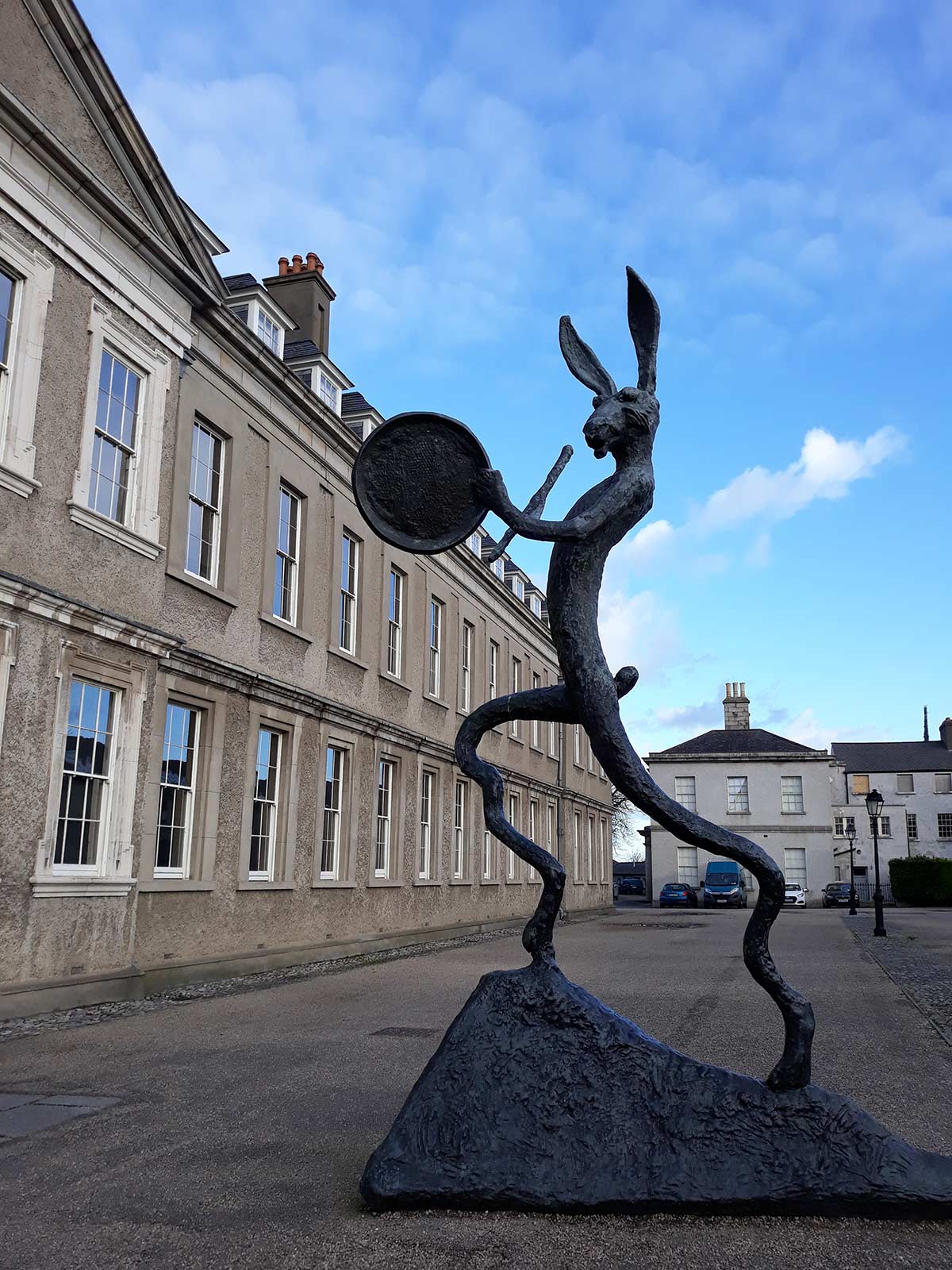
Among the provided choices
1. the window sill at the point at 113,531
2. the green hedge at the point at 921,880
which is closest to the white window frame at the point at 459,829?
the window sill at the point at 113,531

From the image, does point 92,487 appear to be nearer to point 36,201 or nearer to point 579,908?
point 36,201

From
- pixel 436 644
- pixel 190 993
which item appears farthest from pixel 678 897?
pixel 190 993

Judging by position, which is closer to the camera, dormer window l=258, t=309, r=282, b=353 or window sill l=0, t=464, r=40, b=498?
window sill l=0, t=464, r=40, b=498

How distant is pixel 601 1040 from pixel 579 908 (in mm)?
34343

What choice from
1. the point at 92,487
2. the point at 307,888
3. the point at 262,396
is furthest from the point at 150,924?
the point at 262,396

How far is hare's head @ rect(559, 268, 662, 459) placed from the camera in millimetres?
5301

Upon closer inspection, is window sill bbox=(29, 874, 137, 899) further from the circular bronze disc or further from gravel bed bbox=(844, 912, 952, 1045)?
gravel bed bbox=(844, 912, 952, 1045)

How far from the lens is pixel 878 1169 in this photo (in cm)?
392

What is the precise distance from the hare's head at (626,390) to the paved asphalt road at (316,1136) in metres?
3.49

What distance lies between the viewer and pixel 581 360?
224 inches

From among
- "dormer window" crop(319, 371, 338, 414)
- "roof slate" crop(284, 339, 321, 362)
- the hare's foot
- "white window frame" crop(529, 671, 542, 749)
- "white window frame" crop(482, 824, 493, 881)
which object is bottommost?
the hare's foot

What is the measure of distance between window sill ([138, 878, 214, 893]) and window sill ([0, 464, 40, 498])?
4.80m

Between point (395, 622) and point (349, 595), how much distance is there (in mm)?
2508

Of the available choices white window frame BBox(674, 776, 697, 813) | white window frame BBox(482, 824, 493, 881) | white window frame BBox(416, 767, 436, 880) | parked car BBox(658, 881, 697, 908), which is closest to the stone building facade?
white window frame BBox(416, 767, 436, 880)
